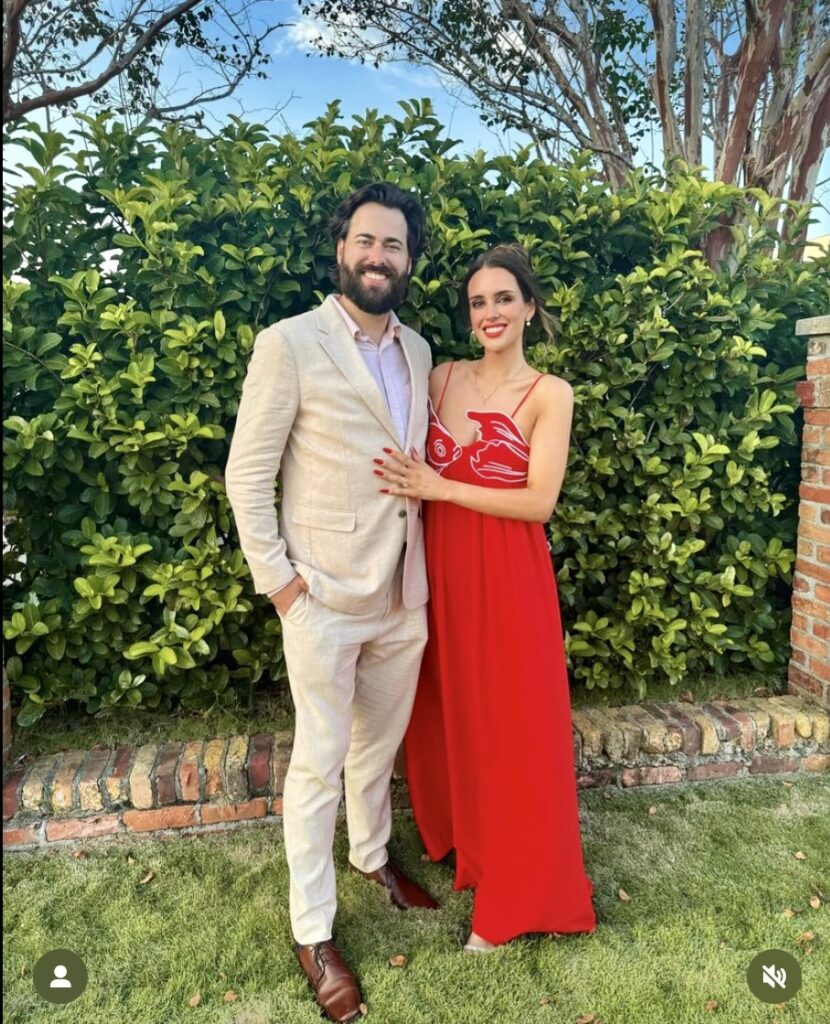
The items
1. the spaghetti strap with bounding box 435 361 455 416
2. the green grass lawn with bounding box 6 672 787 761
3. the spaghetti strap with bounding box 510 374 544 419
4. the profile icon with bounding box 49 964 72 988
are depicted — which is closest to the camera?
the profile icon with bounding box 49 964 72 988

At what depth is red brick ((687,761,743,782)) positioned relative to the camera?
3.06 m

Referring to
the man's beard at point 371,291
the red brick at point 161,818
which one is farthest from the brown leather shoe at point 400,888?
the man's beard at point 371,291

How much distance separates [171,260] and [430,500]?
1.34 m

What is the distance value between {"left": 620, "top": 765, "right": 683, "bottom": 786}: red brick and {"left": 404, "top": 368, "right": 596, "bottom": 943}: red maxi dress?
90 centimetres

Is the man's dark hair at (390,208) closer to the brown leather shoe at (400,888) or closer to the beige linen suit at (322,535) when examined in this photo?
the beige linen suit at (322,535)

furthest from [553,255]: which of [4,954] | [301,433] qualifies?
[4,954]

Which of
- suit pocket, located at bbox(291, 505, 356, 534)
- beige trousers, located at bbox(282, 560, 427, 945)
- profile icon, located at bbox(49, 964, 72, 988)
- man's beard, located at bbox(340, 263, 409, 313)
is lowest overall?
profile icon, located at bbox(49, 964, 72, 988)

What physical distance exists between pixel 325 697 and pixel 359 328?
43.8 inches

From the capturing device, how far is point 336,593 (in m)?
1.99

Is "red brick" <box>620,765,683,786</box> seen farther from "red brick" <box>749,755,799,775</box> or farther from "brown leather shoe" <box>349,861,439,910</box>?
"brown leather shoe" <box>349,861,439,910</box>

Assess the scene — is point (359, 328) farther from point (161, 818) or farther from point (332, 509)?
point (161, 818)

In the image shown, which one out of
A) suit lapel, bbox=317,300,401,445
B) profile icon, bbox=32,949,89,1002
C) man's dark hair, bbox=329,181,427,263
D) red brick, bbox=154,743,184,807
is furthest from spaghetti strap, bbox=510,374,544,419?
profile icon, bbox=32,949,89,1002

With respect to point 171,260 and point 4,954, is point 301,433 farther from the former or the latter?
point 4,954

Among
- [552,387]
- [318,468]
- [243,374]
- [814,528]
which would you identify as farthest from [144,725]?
[814,528]
